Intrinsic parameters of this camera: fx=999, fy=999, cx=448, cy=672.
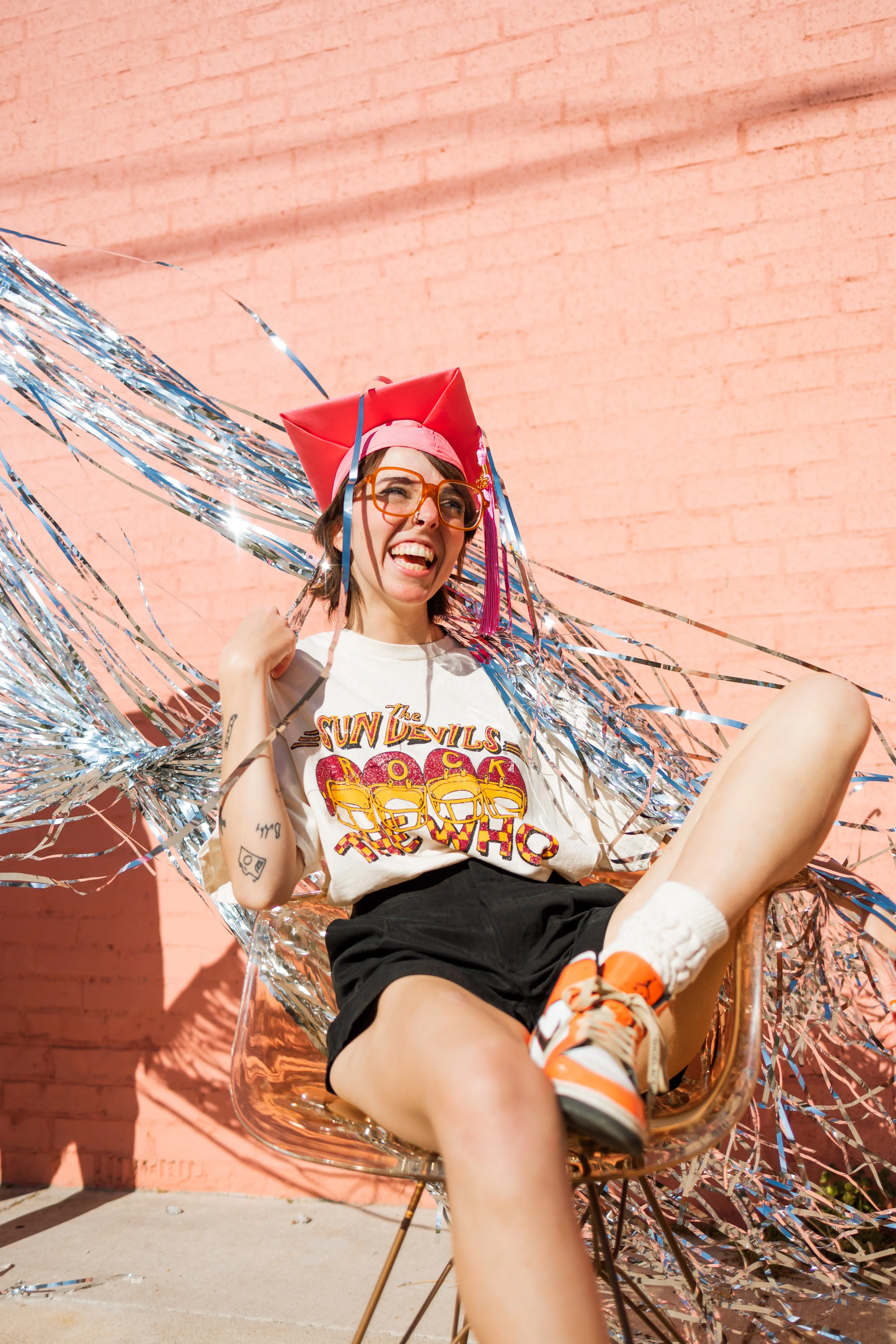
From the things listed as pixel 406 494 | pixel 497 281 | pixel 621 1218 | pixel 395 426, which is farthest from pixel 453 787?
pixel 497 281

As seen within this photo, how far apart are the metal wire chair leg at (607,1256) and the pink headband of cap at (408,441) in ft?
2.81

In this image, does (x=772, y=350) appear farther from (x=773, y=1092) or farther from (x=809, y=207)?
(x=773, y=1092)

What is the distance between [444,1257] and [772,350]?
5.90 feet

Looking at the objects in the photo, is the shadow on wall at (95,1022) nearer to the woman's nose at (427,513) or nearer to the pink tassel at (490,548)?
the pink tassel at (490,548)

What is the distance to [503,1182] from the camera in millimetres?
675

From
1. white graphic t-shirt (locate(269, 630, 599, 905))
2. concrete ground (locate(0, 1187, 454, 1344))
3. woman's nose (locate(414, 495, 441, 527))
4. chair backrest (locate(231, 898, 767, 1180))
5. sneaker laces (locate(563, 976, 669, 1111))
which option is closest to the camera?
sneaker laces (locate(563, 976, 669, 1111))

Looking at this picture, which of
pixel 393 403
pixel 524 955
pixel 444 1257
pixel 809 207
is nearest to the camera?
pixel 524 955

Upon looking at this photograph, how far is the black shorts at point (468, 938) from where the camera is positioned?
3.33 ft

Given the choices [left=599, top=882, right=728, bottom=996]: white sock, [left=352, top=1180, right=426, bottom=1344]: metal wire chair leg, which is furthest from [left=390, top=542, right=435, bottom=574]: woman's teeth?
[left=352, top=1180, right=426, bottom=1344]: metal wire chair leg

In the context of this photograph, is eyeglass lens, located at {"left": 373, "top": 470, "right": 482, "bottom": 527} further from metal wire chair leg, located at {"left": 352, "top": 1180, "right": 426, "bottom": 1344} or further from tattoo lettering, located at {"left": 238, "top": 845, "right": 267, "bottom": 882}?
metal wire chair leg, located at {"left": 352, "top": 1180, "right": 426, "bottom": 1344}

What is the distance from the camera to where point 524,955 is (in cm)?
108

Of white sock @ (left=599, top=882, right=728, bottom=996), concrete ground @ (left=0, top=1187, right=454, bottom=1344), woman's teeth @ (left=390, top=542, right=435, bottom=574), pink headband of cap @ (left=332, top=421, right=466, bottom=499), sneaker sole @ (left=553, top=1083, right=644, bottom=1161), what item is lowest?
concrete ground @ (left=0, top=1187, right=454, bottom=1344)

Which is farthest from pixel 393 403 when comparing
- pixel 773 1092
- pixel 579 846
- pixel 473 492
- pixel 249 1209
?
pixel 249 1209

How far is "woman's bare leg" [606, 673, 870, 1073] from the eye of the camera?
35.3 inches
